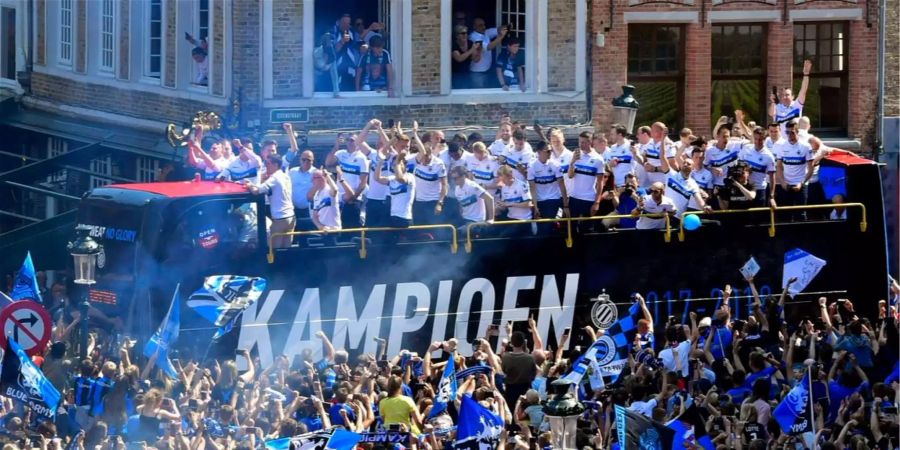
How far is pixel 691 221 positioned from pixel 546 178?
188 centimetres

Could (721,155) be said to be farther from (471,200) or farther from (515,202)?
→ (471,200)

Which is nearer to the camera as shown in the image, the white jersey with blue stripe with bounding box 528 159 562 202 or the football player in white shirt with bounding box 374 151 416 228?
the football player in white shirt with bounding box 374 151 416 228

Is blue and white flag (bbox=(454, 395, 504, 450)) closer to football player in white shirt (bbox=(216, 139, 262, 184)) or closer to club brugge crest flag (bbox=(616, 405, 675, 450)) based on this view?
club brugge crest flag (bbox=(616, 405, 675, 450))

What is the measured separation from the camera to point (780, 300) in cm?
2958

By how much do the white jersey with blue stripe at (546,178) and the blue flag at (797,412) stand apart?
5540 millimetres

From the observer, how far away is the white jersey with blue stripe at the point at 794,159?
29.5 meters

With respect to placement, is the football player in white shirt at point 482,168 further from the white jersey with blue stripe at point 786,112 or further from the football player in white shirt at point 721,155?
the white jersey with blue stripe at point 786,112

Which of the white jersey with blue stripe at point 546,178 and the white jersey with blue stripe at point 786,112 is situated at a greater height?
the white jersey with blue stripe at point 786,112

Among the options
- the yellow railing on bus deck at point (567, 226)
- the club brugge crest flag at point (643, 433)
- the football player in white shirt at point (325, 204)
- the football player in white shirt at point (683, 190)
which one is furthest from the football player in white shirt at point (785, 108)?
the club brugge crest flag at point (643, 433)

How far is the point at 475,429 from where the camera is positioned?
2322 centimetres

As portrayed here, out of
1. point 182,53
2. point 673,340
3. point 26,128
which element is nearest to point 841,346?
point 673,340

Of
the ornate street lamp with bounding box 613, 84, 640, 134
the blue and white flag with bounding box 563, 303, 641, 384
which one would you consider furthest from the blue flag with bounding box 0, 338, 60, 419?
the ornate street lamp with bounding box 613, 84, 640, 134

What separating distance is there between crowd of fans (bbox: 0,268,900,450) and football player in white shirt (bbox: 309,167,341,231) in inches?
61.6

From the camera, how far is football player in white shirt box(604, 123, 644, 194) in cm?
2905
